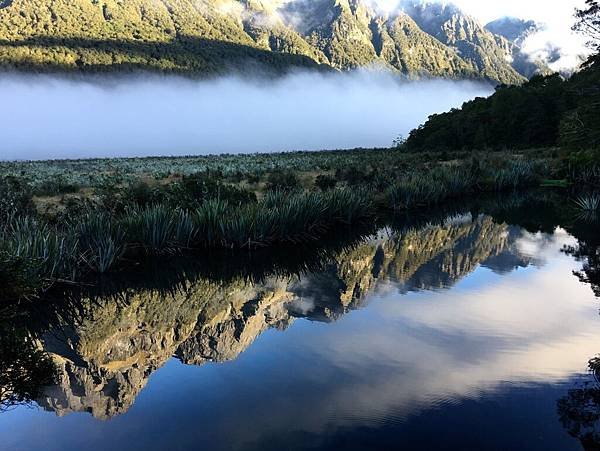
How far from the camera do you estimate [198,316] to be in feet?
30.1

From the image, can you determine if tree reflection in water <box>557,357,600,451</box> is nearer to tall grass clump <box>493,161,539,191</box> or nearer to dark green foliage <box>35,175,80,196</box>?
dark green foliage <box>35,175,80,196</box>

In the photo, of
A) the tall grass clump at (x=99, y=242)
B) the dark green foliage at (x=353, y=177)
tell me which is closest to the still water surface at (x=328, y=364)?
the tall grass clump at (x=99, y=242)

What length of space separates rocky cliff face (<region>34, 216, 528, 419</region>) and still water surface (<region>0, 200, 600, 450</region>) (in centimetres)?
4

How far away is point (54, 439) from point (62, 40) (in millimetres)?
172886

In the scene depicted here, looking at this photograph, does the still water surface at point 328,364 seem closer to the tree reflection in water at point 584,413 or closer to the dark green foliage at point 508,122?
the tree reflection in water at point 584,413

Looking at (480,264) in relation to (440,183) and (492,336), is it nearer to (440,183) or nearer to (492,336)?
(492,336)

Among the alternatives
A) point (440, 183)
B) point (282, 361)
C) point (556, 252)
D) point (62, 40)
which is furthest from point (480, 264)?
point (62, 40)

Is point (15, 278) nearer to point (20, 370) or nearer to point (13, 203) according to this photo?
point (20, 370)

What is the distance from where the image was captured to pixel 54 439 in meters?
5.36

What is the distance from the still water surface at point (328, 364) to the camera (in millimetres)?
5398

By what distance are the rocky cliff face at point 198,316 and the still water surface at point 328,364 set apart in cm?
4

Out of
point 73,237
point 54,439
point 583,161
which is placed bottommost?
point 54,439

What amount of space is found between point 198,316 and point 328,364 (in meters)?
2.96

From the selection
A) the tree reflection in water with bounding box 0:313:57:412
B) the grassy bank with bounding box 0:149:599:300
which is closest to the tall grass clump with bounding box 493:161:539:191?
the grassy bank with bounding box 0:149:599:300
